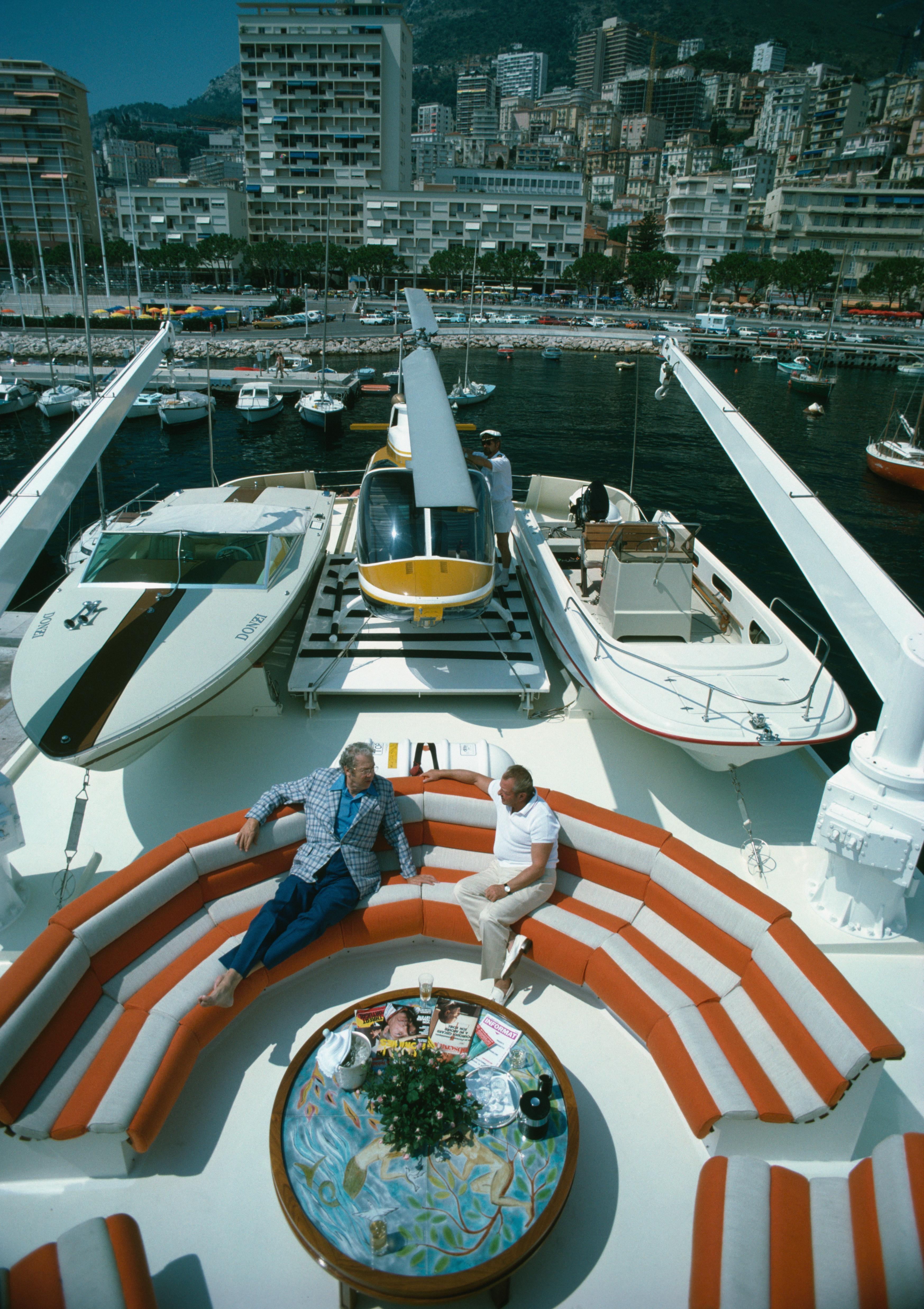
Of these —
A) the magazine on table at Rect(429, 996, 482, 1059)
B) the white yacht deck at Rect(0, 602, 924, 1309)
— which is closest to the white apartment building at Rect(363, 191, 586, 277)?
the white yacht deck at Rect(0, 602, 924, 1309)

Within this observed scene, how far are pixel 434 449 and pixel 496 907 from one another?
388cm

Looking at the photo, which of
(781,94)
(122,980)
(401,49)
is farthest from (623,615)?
(781,94)

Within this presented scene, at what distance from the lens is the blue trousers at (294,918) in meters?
3.72

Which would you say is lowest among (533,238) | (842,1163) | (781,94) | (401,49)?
(842,1163)

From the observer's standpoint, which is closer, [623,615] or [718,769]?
[718,769]

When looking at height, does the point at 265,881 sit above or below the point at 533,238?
below

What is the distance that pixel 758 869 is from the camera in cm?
A: 516

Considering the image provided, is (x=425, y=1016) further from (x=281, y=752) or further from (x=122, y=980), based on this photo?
(x=281, y=752)

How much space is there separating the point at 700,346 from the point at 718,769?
2358 inches

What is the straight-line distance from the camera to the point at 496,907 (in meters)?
4.05

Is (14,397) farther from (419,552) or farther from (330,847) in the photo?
(330,847)

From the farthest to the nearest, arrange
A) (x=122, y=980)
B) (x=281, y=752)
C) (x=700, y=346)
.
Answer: (x=700, y=346) < (x=281, y=752) < (x=122, y=980)

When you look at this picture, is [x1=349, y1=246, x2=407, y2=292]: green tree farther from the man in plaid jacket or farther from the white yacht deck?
the man in plaid jacket

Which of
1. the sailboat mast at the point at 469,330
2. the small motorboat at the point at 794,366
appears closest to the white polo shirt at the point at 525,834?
the sailboat mast at the point at 469,330
